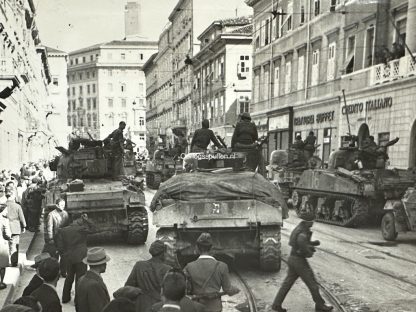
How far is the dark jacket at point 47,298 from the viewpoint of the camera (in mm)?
4520

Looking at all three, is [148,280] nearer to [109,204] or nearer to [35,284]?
[35,284]

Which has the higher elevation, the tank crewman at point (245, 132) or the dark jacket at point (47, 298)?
the tank crewman at point (245, 132)

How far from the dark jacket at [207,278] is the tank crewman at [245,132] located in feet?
19.3

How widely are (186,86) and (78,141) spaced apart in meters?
45.1

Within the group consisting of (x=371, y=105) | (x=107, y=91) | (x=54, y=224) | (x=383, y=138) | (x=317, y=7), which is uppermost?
(x=317, y=7)

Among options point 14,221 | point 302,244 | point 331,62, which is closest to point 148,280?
point 302,244

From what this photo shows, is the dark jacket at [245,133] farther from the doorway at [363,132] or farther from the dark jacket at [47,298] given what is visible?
the doorway at [363,132]

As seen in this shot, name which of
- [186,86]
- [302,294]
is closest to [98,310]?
[302,294]

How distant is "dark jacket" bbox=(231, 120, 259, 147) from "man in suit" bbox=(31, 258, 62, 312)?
664 centimetres

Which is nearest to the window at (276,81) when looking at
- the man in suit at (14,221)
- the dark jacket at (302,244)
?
the man in suit at (14,221)

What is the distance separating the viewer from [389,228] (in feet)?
40.0

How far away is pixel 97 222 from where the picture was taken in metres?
11.4

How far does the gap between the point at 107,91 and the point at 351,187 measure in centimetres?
8156

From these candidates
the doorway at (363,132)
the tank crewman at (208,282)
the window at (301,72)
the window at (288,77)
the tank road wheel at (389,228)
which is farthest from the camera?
the window at (288,77)
